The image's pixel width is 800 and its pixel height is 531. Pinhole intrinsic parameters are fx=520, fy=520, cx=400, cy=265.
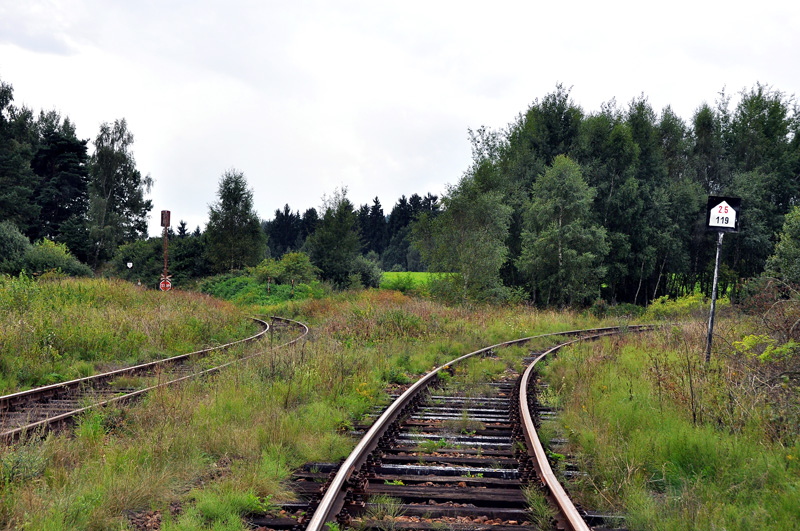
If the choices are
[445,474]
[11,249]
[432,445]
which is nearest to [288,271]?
[11,249]

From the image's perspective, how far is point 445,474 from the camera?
16.9 ft

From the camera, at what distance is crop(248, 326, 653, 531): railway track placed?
13.2ft

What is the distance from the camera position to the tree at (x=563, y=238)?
118 feet

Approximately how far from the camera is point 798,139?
155 ft

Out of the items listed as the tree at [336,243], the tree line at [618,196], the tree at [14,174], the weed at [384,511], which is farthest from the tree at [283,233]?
the weed at [384,511]

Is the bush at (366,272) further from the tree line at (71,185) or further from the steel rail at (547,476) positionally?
the steel rail at (547,476)

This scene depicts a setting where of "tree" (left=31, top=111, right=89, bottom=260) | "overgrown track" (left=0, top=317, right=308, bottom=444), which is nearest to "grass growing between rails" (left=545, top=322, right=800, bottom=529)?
"overgrown track" (left=0, top=317, right=308, bottom=444)

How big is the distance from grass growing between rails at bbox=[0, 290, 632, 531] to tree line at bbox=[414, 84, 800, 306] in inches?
872

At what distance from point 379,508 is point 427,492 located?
0.60 metres

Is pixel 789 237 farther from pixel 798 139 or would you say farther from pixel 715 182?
pixel 798 139

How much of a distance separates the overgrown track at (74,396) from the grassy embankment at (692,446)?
5.83 m

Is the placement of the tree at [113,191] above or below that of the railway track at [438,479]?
above

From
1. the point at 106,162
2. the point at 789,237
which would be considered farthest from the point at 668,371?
the point at 106,162

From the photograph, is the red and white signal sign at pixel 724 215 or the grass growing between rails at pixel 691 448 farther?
the red and white signal sign at pixel 724 215
